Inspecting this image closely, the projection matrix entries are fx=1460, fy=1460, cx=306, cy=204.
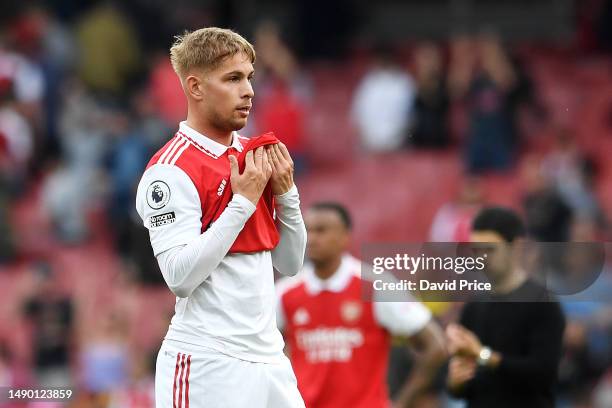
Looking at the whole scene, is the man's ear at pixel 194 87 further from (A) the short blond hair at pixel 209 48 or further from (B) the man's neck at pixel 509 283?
(B) the man's neck at pixel 509 283

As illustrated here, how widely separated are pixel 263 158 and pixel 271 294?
0.54 m

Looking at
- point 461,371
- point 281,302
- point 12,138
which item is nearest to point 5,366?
point 12,138

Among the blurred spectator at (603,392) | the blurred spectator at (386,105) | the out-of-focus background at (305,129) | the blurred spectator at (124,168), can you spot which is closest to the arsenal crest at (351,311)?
the blurred spectator at (603,392)

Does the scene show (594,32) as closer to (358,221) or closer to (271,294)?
(358,221)

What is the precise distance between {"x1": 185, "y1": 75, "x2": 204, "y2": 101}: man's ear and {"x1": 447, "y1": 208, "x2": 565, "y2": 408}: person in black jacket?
81.4 inches

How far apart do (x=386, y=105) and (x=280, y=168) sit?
1190 centimetres

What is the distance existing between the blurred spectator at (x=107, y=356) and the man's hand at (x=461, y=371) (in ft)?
24.2

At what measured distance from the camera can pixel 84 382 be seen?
14.3 m

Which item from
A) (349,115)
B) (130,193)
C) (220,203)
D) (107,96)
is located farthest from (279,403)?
(349,115)

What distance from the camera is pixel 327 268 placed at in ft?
26.3

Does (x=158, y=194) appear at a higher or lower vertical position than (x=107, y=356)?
lower

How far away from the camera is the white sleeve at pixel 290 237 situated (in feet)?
18.2

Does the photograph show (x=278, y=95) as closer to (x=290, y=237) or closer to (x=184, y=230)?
(x=290, y=237)

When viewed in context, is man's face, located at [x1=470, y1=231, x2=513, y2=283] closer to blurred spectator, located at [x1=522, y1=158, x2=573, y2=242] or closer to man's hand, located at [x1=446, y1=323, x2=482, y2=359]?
man's hand, located at [x1=446, y1=323, x2=482, y2=359]
